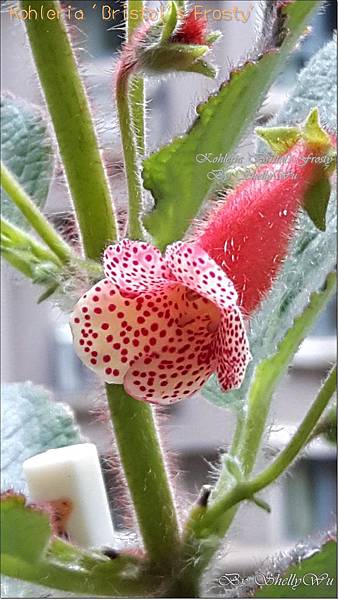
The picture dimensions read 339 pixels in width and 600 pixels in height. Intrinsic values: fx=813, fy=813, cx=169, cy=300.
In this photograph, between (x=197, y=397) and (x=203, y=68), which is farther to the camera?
(x=197, y=397)

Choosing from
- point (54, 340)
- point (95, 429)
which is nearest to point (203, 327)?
point (95, 429)

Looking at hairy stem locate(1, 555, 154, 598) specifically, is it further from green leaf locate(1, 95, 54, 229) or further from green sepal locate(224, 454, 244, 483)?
green leaf locate(1, 95, 54, 229)

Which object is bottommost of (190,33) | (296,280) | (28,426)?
(28,426)

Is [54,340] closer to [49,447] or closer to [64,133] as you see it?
[49,447]

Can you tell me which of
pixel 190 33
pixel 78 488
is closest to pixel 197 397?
pixel 78 488

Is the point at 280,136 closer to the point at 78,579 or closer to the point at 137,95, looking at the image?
the point at 137,95

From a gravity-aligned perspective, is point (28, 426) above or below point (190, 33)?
below

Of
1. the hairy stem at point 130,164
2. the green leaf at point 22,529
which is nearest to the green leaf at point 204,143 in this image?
the hairy stem at point 130,164
